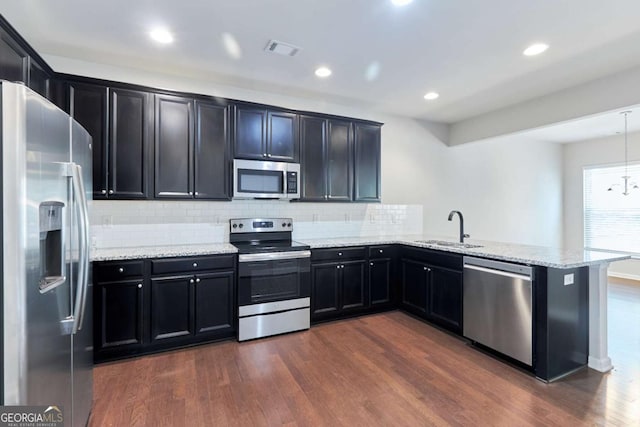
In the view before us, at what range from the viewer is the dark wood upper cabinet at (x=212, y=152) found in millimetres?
3332

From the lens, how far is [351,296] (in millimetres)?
3857

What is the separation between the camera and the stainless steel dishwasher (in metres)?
2.61

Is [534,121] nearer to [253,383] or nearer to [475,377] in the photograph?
[475,377]

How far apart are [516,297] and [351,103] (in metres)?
3.15

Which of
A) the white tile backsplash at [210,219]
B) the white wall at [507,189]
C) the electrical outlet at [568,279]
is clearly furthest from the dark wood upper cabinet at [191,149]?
the white wall at [507,189]

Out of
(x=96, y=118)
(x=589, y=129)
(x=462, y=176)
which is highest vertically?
(x=589, y=129)

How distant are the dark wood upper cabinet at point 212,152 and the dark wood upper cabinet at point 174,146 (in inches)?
3.0

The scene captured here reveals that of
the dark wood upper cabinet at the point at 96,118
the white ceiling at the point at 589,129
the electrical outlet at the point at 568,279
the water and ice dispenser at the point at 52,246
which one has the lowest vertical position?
the electrical outlet at the point at 568,279

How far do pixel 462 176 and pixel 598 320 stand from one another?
3.41 m

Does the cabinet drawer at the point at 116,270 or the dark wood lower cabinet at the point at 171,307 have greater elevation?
the cabinet drawer at the point at 116,270

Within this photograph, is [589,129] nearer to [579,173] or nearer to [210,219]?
[579,173]

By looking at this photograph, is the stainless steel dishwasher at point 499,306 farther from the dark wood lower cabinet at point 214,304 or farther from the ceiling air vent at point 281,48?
the ceiling air vent at point 281,48

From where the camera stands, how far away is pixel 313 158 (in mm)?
3951

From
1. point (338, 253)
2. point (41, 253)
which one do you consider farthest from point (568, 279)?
point (41, 253)
